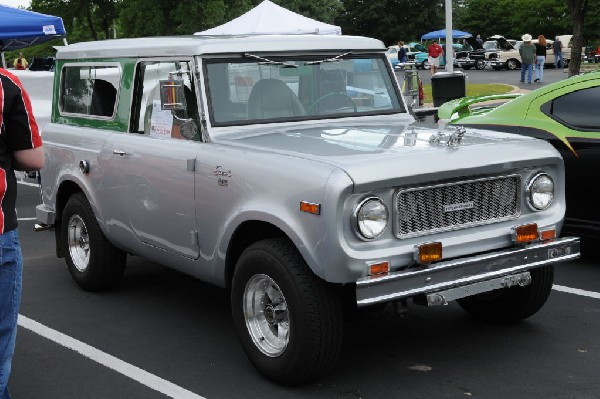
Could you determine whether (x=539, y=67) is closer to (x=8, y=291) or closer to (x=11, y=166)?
(x=11, y=166)

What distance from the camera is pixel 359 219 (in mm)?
4691

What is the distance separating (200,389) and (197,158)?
1.43 meters

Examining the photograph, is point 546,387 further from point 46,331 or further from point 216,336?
point 46,331

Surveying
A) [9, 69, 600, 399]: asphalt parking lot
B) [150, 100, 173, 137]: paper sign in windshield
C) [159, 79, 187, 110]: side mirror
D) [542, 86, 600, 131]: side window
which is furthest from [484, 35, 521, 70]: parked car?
[159, 79, 187, 110]: side mirror

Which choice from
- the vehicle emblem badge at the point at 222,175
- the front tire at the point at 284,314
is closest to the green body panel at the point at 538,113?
the vehicle emblem badge at the point at 222,175

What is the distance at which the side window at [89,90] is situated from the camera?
697cm

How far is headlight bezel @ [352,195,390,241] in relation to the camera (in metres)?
4.67

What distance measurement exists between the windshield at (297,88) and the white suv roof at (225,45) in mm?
73

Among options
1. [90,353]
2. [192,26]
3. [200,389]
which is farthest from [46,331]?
[192,26]

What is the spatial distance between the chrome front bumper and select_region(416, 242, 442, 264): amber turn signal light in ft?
0.13

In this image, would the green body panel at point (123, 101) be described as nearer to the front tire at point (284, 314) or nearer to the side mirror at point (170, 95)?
the side mirror at point (170, 95)

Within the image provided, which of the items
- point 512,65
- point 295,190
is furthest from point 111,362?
point 512,65

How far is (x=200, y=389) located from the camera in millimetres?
5137

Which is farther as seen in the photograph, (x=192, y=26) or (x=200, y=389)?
(x=192, y=26)
